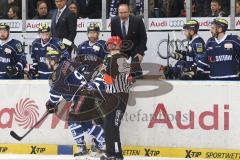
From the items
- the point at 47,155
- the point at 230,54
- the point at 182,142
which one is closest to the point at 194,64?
the point at 230,54

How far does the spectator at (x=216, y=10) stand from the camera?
45.8 feet

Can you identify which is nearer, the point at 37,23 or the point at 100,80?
the point at 100,80

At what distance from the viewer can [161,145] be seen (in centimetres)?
1121

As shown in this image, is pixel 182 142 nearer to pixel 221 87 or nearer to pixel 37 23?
pixel 221 87

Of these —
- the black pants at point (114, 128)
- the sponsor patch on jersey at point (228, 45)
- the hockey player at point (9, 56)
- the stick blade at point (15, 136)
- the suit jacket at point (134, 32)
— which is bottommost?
the stick blade at point (15, 136)

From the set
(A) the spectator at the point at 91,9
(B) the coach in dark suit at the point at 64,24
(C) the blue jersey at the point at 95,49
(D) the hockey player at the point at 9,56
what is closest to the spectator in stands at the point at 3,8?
(A) the spectator at the point at 91,9

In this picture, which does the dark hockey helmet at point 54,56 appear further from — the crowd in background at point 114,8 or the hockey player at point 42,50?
the crowd in background at point 114,8

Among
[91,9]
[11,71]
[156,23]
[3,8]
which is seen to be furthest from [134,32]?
[3,8]

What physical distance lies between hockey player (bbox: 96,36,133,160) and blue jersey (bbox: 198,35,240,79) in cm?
154

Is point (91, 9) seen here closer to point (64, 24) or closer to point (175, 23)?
point (175, 23)

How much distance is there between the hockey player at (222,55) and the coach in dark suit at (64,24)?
8.05 ft

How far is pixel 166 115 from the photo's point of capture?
36.7ft

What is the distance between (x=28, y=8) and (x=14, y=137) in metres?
5.00

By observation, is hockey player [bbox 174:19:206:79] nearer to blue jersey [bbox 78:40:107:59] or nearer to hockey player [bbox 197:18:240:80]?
hockey player [bbox 197:18:240:80]
